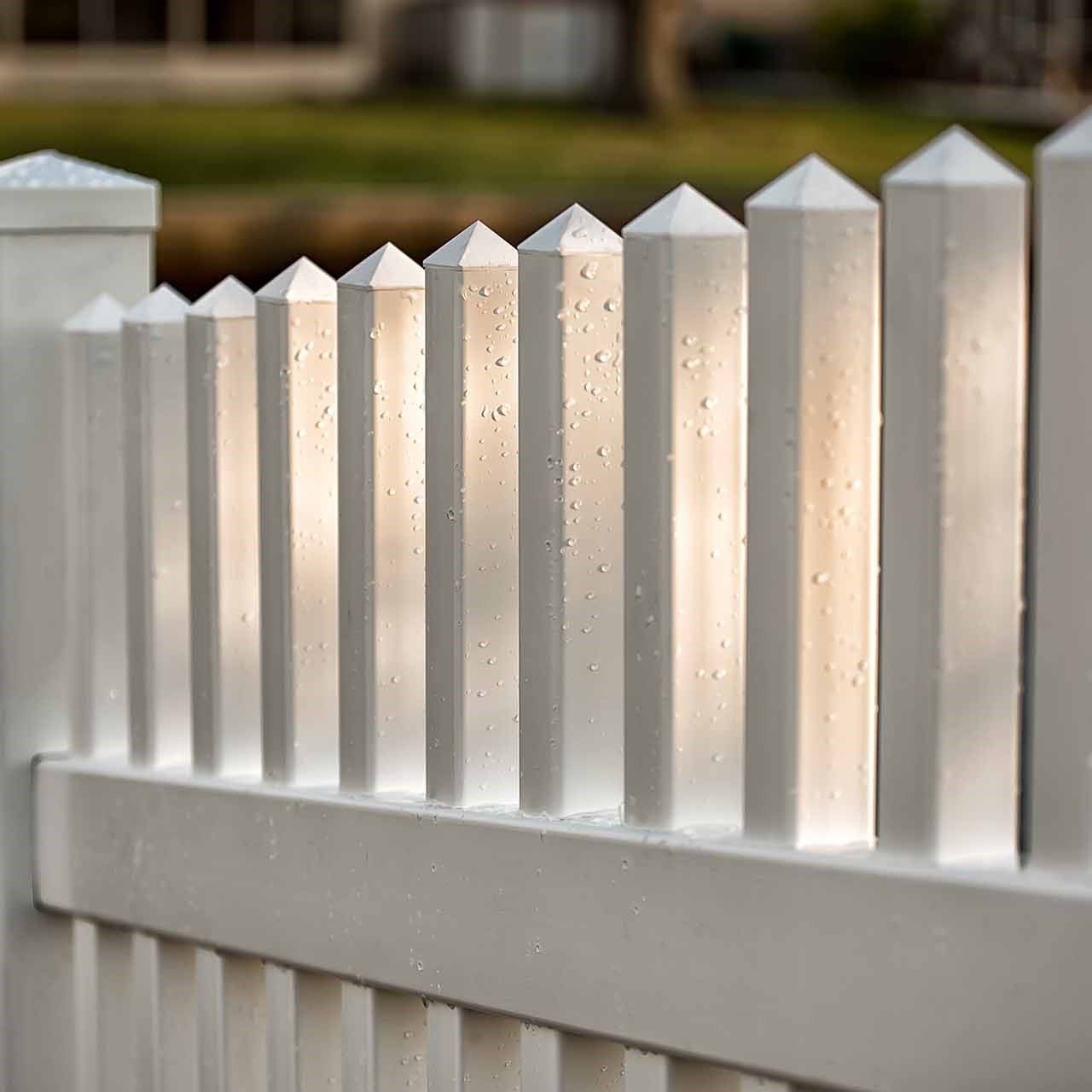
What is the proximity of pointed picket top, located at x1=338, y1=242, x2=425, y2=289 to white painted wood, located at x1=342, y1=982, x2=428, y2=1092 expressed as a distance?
0.65 metres

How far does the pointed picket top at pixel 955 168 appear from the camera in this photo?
4.58 feet

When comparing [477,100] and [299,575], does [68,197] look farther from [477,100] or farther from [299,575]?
[477,100]

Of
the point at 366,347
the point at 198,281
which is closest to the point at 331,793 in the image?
the point at 366,347

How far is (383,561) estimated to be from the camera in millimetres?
1866

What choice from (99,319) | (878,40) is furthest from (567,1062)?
(878,40)

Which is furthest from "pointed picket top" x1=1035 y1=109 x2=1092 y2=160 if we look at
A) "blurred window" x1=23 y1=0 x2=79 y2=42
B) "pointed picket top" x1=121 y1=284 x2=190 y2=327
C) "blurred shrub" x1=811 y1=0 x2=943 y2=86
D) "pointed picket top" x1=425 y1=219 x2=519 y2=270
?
"blurred shrub" x1=811 y1=0 x2=943 y2=86

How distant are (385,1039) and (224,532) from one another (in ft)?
1.73

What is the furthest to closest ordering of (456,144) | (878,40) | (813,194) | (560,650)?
(878,40), (456,144), (560,650), (813,194)

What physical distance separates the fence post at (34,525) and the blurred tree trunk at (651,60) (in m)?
20.9

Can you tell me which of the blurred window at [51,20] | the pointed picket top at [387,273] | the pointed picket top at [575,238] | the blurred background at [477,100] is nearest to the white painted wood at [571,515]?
the pointed picket top at [575,238]

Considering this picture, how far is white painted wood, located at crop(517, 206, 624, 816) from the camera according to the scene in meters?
1.67

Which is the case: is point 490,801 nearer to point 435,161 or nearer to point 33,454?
point 33,454

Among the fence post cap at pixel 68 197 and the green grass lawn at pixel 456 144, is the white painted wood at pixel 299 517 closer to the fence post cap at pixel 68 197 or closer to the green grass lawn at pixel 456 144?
the fence post cap at pixel 68 197

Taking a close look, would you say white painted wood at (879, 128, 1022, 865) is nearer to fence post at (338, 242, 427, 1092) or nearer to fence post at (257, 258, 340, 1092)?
fence post at (338, 242, 427, 1092)
